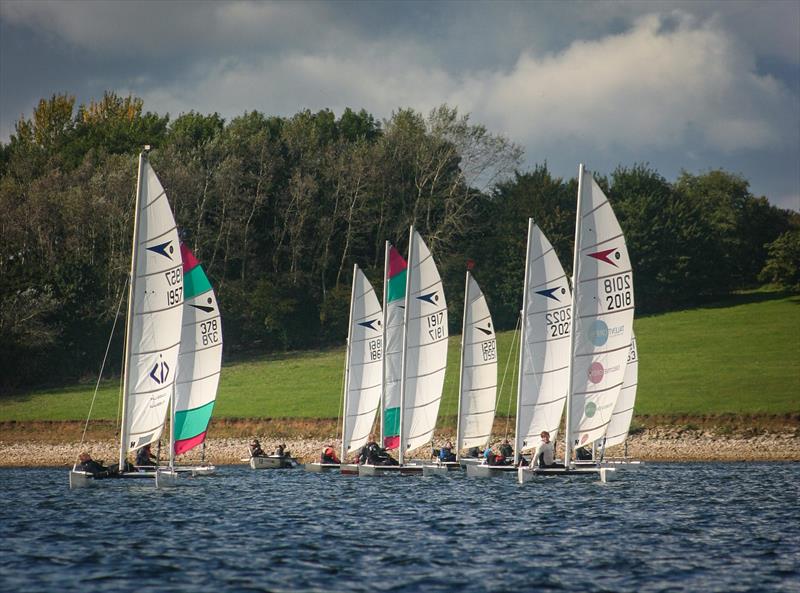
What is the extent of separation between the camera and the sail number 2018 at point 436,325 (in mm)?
50656

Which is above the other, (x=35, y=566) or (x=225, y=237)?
(x=225, y=237)

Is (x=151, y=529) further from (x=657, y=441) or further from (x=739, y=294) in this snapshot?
(x=739, y=294)

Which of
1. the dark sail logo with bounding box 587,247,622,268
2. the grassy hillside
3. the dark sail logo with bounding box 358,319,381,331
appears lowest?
the grassy hillside

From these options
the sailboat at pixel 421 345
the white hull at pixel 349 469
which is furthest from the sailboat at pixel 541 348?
the sailboat at pixel 421 345

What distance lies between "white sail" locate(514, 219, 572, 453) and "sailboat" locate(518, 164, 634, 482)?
3267mm

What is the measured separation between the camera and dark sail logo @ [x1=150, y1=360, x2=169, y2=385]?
1457 inches

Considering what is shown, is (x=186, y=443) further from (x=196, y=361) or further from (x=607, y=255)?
(x=607, y=255)

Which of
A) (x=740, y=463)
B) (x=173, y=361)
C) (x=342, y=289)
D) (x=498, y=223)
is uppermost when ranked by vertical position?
(x=498, y=223)

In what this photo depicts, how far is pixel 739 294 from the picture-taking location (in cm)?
11381

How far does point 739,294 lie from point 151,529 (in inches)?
3766

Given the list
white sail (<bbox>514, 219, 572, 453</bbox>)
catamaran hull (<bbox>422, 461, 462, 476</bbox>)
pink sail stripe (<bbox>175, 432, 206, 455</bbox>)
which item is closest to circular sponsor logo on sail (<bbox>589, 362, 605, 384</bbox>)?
white sail (<bbox>514, 219, 572, 453</bbox>)

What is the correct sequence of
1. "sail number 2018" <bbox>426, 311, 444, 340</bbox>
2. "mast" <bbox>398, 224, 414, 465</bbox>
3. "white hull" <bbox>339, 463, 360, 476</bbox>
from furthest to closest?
"sail number 2018" <bbox>426, 311, 444, 340</bbox> < "mast" <bbox>398, 224, 414, 465</bbox> < "white hull" <bbox>339, 463, 360, 476</bbox>

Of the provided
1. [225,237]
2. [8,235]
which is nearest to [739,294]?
[225,237]

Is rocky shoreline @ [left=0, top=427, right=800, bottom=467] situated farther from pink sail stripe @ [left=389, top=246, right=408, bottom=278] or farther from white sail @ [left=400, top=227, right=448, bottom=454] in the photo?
pink sail stripe @ [left=389, top=246, right=408, bottom=278]
